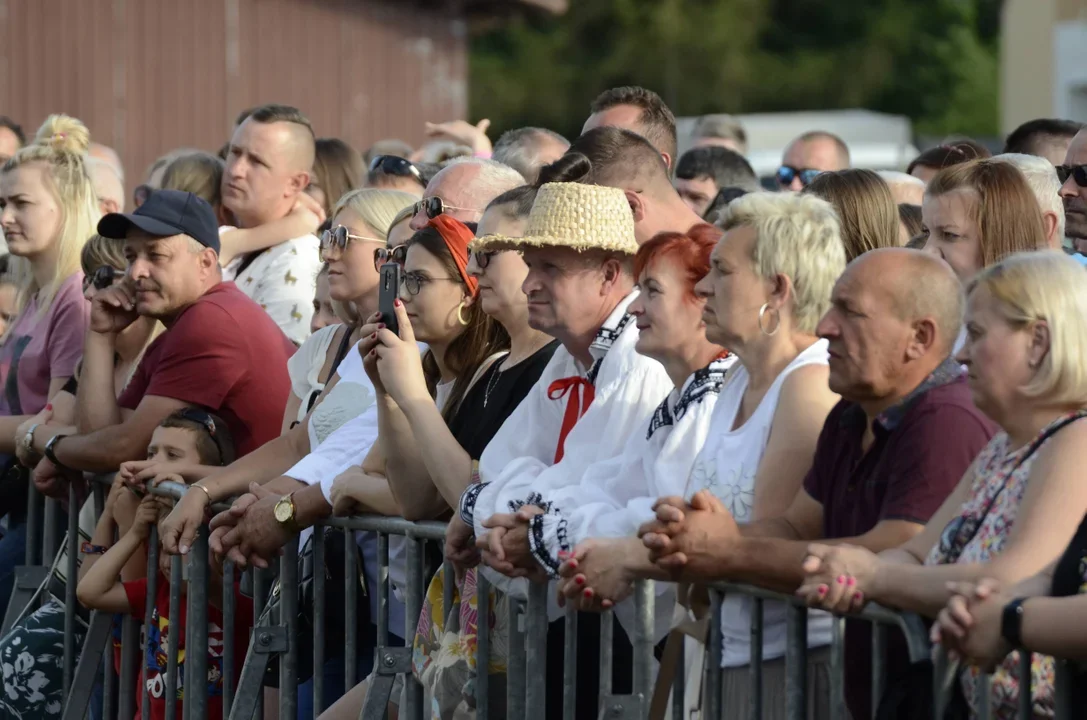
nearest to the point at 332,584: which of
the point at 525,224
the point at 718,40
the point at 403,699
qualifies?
the point at 403,699

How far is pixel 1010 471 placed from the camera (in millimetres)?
2992

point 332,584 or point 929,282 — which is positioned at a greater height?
point 929,282

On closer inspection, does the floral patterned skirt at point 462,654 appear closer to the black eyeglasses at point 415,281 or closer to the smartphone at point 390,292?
the smartphone at point 390,292

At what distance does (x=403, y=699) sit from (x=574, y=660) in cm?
80

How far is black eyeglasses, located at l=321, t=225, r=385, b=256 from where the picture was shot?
5461mm

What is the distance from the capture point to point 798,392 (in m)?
3.62

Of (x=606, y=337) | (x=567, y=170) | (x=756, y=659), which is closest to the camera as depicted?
(x=756, y=659)

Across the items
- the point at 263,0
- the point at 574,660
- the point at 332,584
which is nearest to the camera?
the point at 574,660

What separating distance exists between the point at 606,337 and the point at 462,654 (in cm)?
88

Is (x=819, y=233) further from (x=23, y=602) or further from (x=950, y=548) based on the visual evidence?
(x=23, y=602)

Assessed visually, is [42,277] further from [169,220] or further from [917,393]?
[917,393]

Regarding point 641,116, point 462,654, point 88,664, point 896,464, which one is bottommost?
point 88,664

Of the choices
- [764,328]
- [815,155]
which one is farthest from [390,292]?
[815,155]

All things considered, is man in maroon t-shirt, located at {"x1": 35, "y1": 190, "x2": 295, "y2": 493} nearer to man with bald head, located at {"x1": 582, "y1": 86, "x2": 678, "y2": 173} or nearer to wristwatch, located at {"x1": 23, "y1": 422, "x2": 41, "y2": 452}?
wristwatch, located at {"x1": 23, "y1": 422, "x2": 41, "y2": 452}
